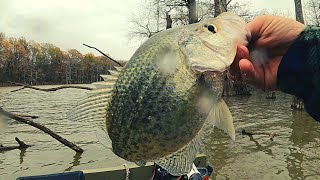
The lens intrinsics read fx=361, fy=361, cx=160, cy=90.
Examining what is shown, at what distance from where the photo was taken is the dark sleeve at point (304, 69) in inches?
84.7

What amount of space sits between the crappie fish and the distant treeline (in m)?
90.4

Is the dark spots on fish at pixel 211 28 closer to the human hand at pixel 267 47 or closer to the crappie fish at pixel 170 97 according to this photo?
the crappie fish at pixel 170 97

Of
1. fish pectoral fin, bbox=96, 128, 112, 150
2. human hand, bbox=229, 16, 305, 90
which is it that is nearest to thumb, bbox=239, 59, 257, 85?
human hand, bbox=229, 16, 305, 90

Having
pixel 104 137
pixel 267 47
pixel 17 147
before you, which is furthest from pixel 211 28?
pixel 17 147

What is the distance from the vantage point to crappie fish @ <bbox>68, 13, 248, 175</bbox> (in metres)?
1.74

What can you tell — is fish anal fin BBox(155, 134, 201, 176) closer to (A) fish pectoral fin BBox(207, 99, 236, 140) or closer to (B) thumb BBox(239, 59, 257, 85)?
(A) fish pectoral fin BBox(207, 99, 236, 140)

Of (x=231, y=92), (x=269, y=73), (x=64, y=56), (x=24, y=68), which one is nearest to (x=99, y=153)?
(x=269, y=73)

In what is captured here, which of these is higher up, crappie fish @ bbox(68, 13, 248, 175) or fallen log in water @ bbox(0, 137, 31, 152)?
crappie fish @ bbox(68, 13, 248, 175)

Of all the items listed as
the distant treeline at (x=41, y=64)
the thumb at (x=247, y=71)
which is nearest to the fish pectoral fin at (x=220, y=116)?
the thumb at (x=247, y=71)

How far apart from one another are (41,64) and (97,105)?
4402 inches

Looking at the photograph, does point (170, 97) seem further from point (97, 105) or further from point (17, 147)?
point (17, 147)

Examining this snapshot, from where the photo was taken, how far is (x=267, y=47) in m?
2.19

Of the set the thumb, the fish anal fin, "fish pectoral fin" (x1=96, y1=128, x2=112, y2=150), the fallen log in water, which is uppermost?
the thumb

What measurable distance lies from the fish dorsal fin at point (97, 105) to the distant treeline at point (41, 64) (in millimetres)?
90285
